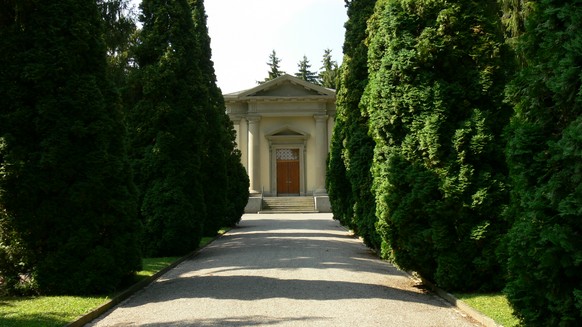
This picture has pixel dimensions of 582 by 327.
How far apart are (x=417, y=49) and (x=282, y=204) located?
3200 centimetres

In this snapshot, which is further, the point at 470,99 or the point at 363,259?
the point at 363,259

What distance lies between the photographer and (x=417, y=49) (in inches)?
363

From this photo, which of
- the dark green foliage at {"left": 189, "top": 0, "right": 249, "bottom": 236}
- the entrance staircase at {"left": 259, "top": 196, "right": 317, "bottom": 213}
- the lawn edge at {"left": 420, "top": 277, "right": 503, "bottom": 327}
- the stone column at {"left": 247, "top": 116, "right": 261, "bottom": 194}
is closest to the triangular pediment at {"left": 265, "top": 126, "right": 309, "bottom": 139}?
the stone column at {"left": 247, "top": 116, "right": 261, "bottom": 194}

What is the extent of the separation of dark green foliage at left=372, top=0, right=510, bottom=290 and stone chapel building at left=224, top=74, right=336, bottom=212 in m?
31.0

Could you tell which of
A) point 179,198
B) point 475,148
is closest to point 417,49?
point 475,148

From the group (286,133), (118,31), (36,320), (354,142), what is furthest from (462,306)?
(286,133)

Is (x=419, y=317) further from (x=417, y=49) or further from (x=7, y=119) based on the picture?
(x=7, y=119)

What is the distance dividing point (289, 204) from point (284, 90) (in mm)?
8411

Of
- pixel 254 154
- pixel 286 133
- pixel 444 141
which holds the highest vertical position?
pixel 286 133

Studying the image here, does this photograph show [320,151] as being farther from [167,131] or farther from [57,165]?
[57,165]

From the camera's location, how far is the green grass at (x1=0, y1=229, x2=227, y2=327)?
680 cm

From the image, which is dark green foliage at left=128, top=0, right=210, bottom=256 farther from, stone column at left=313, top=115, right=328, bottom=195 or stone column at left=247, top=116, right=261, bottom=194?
stone column at left=313, top=115, right=328, bottom=195

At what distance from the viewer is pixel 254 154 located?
41.4 meters

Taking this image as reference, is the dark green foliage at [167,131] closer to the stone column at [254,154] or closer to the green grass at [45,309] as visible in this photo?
the green grass at [45,309]
